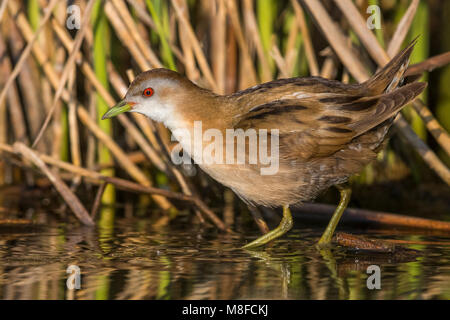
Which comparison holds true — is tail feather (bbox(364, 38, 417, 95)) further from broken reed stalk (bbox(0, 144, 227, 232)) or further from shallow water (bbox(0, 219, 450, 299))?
broken reed stalk (bbox(0, 144, 227, 232))

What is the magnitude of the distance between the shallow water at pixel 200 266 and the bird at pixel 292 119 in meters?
0.31

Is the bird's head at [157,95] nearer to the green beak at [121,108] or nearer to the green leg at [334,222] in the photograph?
the green beak at [121,108]

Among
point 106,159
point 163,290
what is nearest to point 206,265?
point 163,290

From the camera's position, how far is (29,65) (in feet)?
19.8

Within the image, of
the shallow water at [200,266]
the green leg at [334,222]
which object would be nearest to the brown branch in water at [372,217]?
the shallow water at [200,266]

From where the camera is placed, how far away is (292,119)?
406 centimetres

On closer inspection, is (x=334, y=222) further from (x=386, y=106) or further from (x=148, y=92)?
(x=148, y=92)

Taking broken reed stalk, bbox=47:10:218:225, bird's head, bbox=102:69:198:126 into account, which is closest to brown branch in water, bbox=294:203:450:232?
broken reed stalk, bbox=47:10:218:225

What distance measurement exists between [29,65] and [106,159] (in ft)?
3.32

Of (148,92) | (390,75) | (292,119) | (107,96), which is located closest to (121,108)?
(148,92)

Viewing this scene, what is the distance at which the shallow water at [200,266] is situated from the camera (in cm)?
316

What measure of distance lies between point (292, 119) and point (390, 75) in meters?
0.63

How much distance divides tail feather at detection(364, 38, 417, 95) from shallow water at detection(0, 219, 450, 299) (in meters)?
0.86

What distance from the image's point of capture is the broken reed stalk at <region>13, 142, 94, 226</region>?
4.93m
